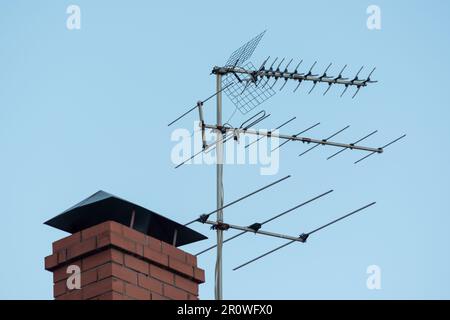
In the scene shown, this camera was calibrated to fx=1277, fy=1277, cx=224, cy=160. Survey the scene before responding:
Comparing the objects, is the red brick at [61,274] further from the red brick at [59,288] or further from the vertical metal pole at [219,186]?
the vertical metal pole at [219,186]

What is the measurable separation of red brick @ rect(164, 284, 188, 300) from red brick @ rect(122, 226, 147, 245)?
0.41m

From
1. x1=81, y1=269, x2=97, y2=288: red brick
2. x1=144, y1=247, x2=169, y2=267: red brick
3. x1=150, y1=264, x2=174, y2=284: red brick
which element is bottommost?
x1=81, y1=269, x2=97, y2=288: red brick

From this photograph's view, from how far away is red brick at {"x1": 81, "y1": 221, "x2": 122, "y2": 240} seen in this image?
938 centimetres

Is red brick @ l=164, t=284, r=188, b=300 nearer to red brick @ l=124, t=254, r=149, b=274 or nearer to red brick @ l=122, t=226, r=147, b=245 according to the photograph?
red brick @ l=124, t=254, r=149, b=274

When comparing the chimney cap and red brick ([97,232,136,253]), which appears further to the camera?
the chimney cap

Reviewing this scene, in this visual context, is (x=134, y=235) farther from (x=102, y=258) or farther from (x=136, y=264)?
(x=102, y=258)

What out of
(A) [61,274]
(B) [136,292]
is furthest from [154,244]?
(A) [61,274]

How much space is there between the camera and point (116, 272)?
30.3 ft

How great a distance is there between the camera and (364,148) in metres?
12.0

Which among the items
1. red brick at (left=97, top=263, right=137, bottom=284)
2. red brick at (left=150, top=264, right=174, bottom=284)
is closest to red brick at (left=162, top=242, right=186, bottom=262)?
red brick at (left=150, top=264, right=174, bottom=284)
